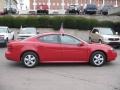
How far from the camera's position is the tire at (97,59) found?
49.4ft

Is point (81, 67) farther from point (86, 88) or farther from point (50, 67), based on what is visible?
point (86, 88)

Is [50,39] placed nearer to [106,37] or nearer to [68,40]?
[68,40]

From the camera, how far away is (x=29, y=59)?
578 inches

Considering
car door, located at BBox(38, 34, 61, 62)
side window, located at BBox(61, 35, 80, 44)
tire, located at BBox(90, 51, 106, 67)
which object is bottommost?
tire, located at BBox(90, 51, 106, 67)

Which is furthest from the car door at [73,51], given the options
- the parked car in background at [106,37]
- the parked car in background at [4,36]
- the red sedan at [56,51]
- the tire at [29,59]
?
the parked car in background at [4,36]

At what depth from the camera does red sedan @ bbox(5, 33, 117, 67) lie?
14703mm

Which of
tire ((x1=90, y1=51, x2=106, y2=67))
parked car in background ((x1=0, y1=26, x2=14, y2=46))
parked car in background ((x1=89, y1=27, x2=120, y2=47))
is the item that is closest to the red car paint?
tire ((x1=90, y1=51, x2=106, y2=67))

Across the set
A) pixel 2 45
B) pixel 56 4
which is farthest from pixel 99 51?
pixel 56 4

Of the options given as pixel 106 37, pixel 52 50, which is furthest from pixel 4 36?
pixel 52 50

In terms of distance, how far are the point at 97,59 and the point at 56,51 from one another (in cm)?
179

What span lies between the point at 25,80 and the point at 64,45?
11.3 feet

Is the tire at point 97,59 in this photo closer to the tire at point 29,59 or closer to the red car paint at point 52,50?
the red car paint at point 52,50

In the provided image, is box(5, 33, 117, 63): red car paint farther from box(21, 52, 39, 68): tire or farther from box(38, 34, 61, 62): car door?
box(21, 52, 39, 68): tire

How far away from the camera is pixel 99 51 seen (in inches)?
595
